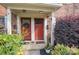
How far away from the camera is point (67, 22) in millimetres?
11523

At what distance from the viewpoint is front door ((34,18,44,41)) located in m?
13.9

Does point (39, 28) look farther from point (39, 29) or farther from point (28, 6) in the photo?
point (28, 6)

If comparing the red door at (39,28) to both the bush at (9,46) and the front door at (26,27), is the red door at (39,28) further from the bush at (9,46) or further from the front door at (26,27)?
the bush at (9,46)

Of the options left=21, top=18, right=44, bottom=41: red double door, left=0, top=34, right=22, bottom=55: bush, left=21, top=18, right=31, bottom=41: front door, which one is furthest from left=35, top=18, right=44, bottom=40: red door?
left=0, top=34, right=22, bottom=55: bush

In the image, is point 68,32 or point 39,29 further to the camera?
point 39,29

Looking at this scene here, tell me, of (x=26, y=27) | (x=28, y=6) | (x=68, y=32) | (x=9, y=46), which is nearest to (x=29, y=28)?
(x=26, y=27)

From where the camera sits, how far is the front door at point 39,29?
13938mm

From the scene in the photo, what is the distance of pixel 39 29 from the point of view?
14094 millimetres

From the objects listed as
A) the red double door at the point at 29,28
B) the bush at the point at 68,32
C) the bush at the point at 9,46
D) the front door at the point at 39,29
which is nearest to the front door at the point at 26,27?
the red double door at the point at 29,28

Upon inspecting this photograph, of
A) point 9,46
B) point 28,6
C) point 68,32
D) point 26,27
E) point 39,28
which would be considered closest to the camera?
point 9,46

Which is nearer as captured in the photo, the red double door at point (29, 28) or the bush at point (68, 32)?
the bush at point (68, 32)

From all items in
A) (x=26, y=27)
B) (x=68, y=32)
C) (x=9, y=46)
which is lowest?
(x=9, y=46)

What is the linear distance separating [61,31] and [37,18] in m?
2.94
